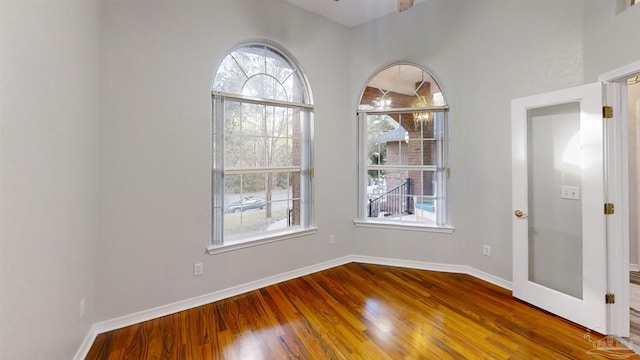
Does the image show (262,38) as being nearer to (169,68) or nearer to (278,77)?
(278,77)

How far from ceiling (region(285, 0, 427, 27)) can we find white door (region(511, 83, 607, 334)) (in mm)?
1888

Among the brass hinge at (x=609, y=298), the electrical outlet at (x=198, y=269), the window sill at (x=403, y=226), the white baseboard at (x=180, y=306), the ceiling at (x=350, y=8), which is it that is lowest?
the white baseboard at (x=180, y=306)

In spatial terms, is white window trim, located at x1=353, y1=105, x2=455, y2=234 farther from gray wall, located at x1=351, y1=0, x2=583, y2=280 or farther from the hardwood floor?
the hardwood floor

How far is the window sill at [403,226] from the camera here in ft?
10.9

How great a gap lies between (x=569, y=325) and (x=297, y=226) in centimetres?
268

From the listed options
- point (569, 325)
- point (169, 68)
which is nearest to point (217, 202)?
point (169, 68)

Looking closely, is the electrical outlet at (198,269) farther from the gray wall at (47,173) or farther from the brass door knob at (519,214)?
the brass door knob at (519,214)

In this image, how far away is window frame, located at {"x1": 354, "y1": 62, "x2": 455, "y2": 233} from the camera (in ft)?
10.9

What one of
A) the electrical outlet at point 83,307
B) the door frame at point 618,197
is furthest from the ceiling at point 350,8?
the electrical outlet at point 83,307

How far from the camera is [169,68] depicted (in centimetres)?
238

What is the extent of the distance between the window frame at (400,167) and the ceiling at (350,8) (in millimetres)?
653

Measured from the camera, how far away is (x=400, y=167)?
3.51 meters

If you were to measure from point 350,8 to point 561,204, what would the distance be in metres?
3.05

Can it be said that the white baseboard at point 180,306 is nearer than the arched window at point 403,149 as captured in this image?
Yes
